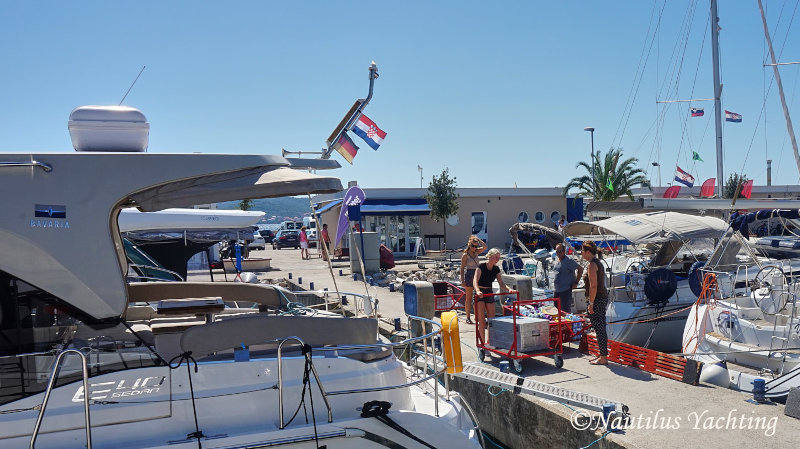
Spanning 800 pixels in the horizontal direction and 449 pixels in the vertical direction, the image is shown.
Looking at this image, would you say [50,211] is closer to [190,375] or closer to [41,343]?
[41,343]

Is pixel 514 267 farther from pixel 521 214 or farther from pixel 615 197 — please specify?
pixel 615 197

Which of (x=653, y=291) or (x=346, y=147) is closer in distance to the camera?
(x=346, y=147)

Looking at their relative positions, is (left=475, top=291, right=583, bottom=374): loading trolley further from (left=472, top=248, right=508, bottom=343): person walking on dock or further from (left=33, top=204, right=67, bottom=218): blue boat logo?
(left=33, top=204, right=67, bottom=218): blue boat logo

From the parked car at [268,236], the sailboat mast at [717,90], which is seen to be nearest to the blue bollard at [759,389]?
the sailboat mast at [717,90]

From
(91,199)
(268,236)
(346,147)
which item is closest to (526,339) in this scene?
(346,147)

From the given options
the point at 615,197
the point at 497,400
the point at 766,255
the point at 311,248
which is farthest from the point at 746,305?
the point at 311,248

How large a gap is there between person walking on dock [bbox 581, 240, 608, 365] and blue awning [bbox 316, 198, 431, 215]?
20564 mm

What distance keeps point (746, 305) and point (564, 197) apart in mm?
24150

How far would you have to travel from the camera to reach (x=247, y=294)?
6.56 metres

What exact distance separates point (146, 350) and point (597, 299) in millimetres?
6154

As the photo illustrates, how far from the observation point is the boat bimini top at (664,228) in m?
12.3

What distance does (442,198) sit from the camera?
29.7 meters

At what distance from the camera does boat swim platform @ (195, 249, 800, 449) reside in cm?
609

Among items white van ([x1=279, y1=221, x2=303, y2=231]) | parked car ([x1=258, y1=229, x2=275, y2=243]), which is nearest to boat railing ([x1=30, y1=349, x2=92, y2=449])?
white van ([x1=279, y1=221, x2=303, y2=231])
